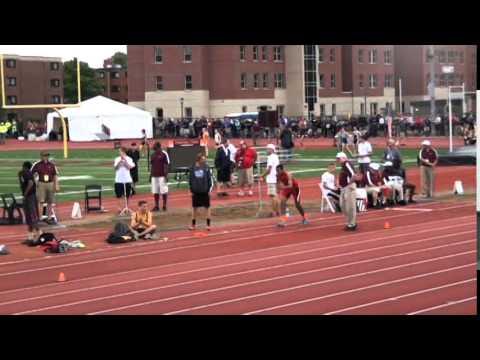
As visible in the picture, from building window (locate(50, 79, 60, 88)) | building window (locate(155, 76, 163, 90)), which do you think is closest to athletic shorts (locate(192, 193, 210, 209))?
building window (locate(50, 79, 60, 88))

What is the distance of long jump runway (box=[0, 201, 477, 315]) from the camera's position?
483 inches

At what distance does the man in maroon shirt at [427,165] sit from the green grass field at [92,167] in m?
8.19

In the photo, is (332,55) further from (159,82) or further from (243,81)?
(159,82)

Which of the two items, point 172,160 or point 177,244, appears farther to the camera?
point 172,160

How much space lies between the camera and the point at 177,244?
734 inches

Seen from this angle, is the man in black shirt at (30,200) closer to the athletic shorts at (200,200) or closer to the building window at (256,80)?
the athletic shorts at (200,200)

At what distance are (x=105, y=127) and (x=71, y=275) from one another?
158 feet

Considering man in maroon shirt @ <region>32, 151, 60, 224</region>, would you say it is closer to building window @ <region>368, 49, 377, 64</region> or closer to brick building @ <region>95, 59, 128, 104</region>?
building window @ <region>368, 49, 377, 64</region>

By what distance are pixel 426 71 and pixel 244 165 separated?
6846 centimetres

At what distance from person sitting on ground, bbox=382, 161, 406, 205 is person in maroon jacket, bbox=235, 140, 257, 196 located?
15.1 feet

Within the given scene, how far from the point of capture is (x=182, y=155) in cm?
2792

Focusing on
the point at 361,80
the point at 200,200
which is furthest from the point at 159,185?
the point at 361,80
